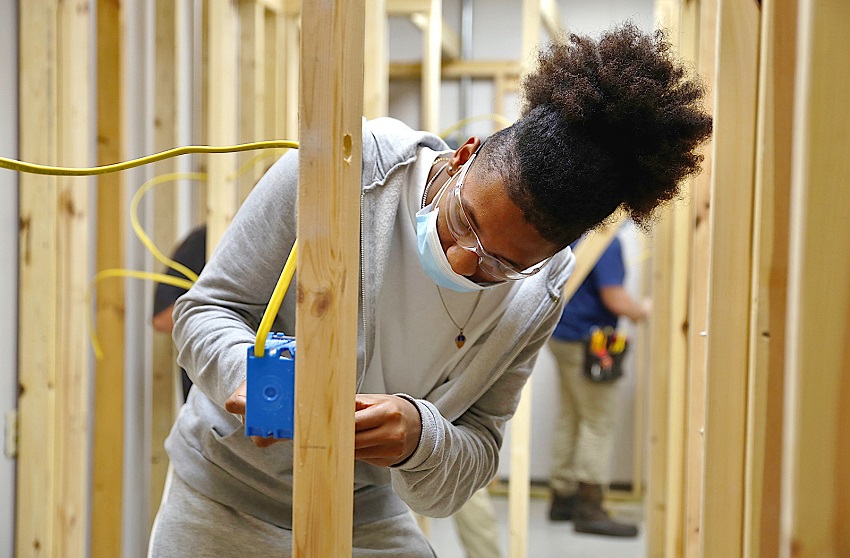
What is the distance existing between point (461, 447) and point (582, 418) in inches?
122

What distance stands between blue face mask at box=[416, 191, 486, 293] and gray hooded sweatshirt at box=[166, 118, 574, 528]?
5 cm

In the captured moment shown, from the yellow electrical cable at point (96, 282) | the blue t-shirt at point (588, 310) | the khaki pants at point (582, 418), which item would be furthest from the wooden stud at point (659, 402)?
the yellow electrical cable at point (96, 282)

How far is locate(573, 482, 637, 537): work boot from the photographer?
13.3 ft

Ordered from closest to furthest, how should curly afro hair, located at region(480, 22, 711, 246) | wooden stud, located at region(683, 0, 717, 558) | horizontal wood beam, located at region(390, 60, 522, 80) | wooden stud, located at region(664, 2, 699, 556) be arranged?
curly afro hair, located at region(480, 22, 711, 246) < wooden stud, located at region(683, 0, 717, 558) < wooden stud, located at region(664, 2, 699, 556) < horizontal wood beam, located at region(390, 60, 522, 80)

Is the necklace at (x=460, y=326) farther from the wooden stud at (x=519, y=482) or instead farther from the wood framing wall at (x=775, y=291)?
the wooden stud at (x=519, y=482)

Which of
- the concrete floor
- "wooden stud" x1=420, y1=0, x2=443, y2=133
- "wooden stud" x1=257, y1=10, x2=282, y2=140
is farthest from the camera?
the concrete floor

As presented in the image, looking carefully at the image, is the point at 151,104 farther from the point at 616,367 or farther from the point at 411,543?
the point at 616,367

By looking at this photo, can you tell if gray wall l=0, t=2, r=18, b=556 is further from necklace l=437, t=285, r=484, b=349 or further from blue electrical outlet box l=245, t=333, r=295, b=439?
blue electrical outlet box l=245, t=333, r=295, b=439

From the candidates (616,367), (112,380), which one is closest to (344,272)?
(112,380)

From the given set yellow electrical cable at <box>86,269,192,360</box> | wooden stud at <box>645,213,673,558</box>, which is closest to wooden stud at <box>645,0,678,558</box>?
wooden stud at <box>645,213,673,558</box>

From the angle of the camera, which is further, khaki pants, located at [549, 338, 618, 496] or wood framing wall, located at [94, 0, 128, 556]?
khaki pants, located at [549, 338, 618, 496]

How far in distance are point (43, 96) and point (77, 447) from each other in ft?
3.06

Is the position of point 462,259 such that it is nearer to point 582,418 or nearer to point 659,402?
point 659,402

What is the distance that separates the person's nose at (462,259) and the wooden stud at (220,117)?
1.44m
